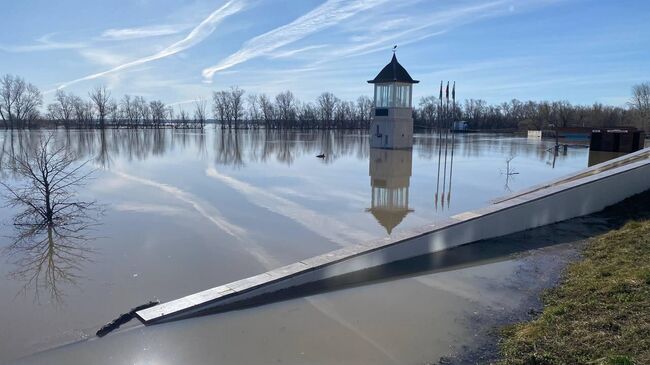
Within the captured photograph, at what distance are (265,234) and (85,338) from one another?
16.5ft

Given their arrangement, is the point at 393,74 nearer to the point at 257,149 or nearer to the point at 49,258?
the point at 257,149

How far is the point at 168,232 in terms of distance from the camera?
10.2 m

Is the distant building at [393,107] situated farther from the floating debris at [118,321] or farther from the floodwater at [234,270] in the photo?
the floating debris at [118,321]

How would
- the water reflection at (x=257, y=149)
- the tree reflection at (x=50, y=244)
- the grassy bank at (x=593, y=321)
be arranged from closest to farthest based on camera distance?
1. the grassy bank at (x=593, y=321)
2. the tree reflection at (x=50, y=244)
3. the water reflection at (x=257, y=149)

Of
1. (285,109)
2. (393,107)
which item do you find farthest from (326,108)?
(393,107)

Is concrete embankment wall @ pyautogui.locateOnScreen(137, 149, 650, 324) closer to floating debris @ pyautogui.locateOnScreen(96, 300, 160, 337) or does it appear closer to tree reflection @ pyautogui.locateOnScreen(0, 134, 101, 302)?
floating debris @ pyautogui.locateOnScreen(96, 300, 160, 337)

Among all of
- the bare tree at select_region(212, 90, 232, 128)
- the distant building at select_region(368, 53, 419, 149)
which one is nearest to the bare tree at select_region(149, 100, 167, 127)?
the bare tree at select_region(212, 90, 232, 128)

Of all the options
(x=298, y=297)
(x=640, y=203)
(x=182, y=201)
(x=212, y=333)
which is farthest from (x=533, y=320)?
(x=182, y=201)

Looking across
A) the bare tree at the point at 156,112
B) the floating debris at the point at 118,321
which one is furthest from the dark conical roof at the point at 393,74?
Answer: the bare tree at the point at 156,112

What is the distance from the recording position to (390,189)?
16641mm

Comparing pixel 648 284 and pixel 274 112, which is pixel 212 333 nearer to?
pixel 648 284

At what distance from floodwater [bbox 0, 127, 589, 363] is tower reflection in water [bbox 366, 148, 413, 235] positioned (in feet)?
0.28

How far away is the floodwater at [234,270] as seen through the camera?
202 inches

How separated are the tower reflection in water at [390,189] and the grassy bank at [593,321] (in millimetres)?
4830
